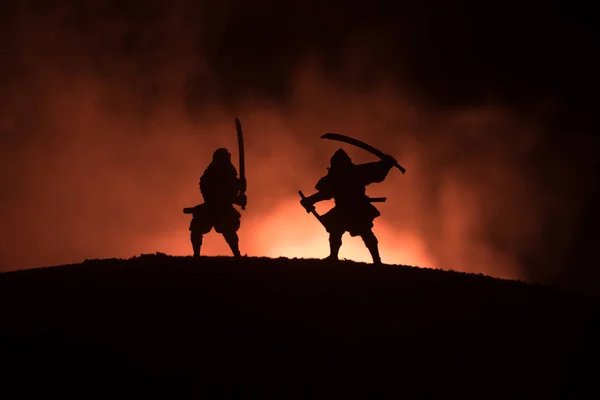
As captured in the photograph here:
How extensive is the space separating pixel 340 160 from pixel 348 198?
3.55 ft

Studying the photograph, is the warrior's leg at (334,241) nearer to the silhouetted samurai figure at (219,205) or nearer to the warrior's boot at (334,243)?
the warrior's boot at (334,243)

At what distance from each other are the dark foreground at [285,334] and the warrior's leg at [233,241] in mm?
3429

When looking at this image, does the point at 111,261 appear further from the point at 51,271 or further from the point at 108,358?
the point at 108,358

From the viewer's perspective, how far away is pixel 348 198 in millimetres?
20562

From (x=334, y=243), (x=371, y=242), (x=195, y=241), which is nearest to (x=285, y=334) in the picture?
(x=334, y=243)

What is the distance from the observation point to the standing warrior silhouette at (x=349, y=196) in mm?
20312

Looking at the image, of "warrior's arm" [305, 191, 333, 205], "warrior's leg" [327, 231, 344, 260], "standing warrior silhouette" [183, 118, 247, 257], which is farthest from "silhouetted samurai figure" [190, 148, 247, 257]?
"warrior's leg" [327, 231, 344, 260]

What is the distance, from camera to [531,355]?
13.6 meters

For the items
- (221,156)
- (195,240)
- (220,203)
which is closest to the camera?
(195,240)

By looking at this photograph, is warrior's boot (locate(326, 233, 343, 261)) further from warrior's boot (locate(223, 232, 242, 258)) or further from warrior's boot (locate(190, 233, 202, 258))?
warrior's boot (locate(190, 233, 202, 258))

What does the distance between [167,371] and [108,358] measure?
1131mm

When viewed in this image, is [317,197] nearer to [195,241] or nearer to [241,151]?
[241,151]

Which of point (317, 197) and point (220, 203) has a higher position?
point (317, 197)

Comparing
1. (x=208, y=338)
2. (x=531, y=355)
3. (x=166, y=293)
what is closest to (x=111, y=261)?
(x=166, y=293)
